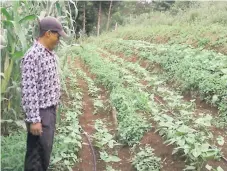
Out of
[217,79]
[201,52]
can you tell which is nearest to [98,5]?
[201,52]

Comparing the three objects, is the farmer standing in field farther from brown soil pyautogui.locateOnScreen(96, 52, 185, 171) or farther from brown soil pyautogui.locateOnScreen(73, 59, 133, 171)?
brown soil pyautogui.locateOnScreen(96, 52, 185, 171)

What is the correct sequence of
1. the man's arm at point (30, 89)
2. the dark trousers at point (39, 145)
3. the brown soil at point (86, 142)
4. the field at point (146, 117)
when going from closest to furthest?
1. the man's arm at point (30, 89)
2. the dark trousers at point (39, 145)
3. the field at point (146, 117)
4. the brown soil at point (86, 142)

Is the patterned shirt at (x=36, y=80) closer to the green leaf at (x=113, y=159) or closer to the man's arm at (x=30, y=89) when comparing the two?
the man's arm at (x=30, y=89)

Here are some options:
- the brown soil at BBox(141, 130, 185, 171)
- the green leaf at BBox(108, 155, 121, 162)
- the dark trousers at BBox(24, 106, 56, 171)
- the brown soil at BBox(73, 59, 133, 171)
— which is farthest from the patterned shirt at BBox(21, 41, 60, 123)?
the brown soil at BBox(141, 130, 185, 171)

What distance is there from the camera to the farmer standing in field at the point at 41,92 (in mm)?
2947

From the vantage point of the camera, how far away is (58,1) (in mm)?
4379

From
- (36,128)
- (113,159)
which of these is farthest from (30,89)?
(113,159)

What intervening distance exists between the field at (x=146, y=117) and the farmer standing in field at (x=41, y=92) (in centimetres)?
34

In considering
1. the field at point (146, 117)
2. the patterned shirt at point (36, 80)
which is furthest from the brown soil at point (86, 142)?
the patterned shirt at point (36, 80)

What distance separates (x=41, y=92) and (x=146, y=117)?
2.66 meters

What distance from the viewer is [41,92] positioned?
3.07m

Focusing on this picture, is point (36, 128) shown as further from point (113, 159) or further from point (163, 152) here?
point (163, 152)

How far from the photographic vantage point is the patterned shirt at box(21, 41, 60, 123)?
9.66 feet

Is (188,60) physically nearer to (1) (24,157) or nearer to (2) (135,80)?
(2) (135,80)
